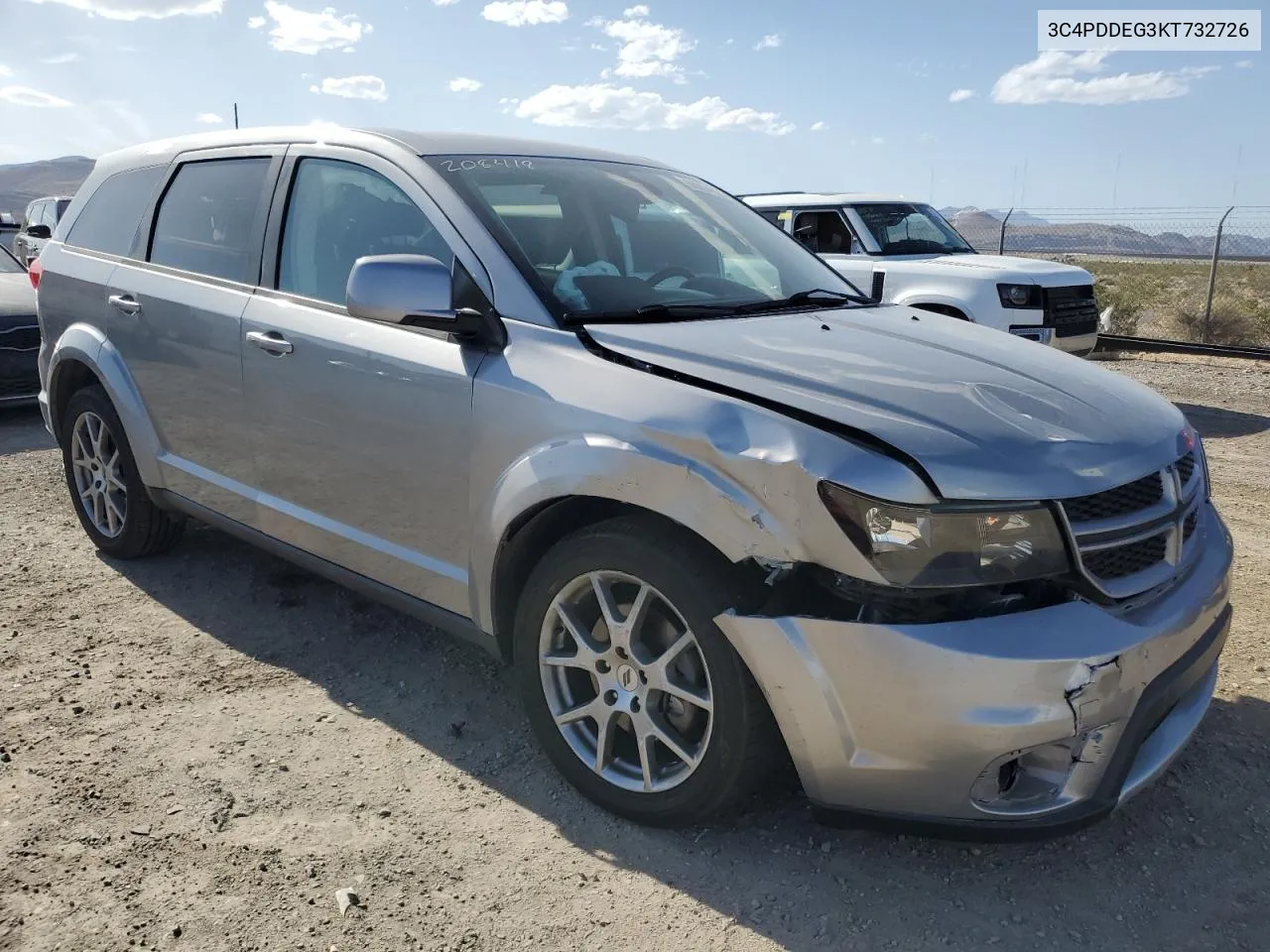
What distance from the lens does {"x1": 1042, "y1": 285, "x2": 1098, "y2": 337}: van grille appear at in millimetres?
8531

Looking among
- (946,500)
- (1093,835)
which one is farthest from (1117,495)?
(1093,835)

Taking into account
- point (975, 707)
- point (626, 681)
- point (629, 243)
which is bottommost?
point (626, 681)

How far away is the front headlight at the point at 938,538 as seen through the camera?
85.7 inches

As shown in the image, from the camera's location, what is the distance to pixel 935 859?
2613 mm

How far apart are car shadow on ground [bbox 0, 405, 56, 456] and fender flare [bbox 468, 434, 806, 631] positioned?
5614 millimetres

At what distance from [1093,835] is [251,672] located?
2.79 m

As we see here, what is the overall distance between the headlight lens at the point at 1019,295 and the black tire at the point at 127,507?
6.59 m

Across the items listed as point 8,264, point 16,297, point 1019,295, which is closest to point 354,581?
point 16,297

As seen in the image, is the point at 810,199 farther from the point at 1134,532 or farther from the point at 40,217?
the point at 40,217

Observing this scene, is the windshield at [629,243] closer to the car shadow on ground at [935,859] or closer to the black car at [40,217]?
the car shadow on ground at [935,859]

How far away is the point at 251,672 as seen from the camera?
3.64 metres

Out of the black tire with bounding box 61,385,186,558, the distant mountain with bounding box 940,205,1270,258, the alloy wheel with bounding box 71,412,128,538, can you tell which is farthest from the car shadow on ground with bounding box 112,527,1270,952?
the distant mountain with bounding box 940,205,1270,258

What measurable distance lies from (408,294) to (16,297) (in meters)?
7.09

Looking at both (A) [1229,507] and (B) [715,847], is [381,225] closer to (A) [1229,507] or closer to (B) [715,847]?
(B) [715,847]
